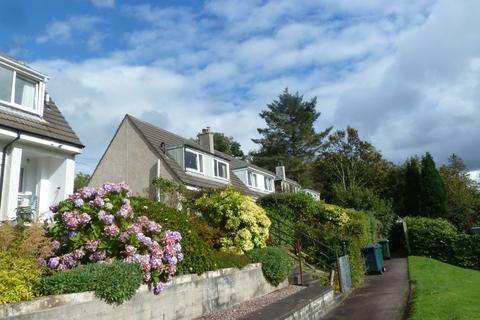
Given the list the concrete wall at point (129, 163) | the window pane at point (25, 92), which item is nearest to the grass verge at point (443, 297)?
the window pane at point (25, 92)

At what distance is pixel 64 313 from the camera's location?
611cm

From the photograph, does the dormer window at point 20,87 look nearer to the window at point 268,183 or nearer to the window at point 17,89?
the window at point 17,89

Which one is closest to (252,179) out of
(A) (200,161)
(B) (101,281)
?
(A) (200,161)

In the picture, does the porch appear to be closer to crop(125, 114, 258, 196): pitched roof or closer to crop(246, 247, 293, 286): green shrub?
crop(246, 247, 293, 286): green shrub

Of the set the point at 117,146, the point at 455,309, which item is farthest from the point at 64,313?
the point at 117,146

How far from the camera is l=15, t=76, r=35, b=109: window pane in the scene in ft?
50.0

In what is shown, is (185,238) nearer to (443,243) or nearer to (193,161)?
(193,161)

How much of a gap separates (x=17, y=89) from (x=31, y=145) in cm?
224

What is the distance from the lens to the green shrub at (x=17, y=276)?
5.61 m

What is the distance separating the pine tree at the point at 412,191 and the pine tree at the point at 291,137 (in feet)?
57.4

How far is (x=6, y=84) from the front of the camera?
48.1ft

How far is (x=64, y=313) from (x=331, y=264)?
13.6m

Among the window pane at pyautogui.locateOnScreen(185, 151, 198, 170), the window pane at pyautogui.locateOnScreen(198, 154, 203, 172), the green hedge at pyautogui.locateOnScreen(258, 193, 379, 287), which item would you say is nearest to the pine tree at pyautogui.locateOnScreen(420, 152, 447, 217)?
the green hedge at pyautogui.locateOnScreen(258, 193, 379, 287)

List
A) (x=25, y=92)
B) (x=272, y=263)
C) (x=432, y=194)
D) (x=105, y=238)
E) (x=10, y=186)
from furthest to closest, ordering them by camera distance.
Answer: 1. (x=432, y=194)
2. (x=25, y=92)
3. (x=10, y=186)
4. (x=272, y=263)
5. (x=105, y=238)
